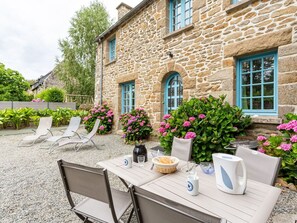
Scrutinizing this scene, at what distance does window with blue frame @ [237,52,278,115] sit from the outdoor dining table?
2.90m

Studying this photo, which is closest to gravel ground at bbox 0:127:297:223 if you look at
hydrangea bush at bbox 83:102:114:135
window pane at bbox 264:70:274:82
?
window pane at bbox 264:70:274:82

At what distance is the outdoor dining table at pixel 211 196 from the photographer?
1.05 m

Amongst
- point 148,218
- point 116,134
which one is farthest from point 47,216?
point 116,134

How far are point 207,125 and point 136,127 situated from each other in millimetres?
2952

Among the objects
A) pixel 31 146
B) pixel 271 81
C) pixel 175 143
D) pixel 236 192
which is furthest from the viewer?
pixel 31 146

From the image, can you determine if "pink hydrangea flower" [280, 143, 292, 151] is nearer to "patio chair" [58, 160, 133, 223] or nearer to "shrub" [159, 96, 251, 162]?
"shrub" [159, 96, 251, 162]

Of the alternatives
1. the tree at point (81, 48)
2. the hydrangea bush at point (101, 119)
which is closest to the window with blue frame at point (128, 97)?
the hydrangea bush at point (101, 119)

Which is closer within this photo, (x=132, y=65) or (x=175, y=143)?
Answer: (x=175, y=143)

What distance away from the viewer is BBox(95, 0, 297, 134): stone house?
334 cm

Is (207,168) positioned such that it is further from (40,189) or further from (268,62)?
(268,62)

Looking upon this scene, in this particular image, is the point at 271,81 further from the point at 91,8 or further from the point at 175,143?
the point at 91,8

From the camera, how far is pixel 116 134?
7.77 meters

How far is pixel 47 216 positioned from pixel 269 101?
449 cm

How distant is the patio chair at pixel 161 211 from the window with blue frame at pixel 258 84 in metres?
3.74
